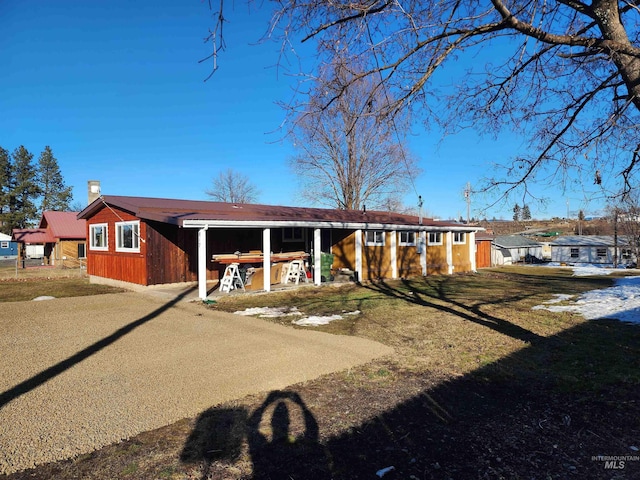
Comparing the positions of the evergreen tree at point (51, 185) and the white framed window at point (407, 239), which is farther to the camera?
the evergreen tree at point (51, 185)

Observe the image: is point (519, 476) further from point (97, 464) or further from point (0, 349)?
point (0, 349)

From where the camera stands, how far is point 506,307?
410 inches

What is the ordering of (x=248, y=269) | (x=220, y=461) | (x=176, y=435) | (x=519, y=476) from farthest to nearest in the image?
(x=248, y=269)
(x=176, y=435)
(x=220, y=461)
(x=519, y=476)

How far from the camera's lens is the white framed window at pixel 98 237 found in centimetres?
1639

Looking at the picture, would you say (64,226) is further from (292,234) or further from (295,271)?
(295,271)

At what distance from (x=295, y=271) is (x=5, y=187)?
61.1m

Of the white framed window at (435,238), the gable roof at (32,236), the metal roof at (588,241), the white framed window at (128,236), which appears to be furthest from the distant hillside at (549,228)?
the white framed window at (128,236)

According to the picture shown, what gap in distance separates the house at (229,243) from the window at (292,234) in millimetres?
46

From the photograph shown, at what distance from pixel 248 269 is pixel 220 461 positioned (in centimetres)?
1049

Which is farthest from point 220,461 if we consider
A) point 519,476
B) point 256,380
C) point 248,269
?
point 248,269

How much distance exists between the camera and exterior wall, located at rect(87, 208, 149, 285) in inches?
525

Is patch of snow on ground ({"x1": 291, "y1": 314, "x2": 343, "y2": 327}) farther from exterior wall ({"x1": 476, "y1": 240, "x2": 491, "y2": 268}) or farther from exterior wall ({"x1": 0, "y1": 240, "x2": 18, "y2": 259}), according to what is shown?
exterior wall ({"x1": 0, "y1": 240, "x2": 18, "y2": 259})

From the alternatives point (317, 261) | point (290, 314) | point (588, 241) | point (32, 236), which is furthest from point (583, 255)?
point (32, 236)

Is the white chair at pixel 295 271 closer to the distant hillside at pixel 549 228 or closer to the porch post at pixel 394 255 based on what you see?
the porch post at pixel 394 255
